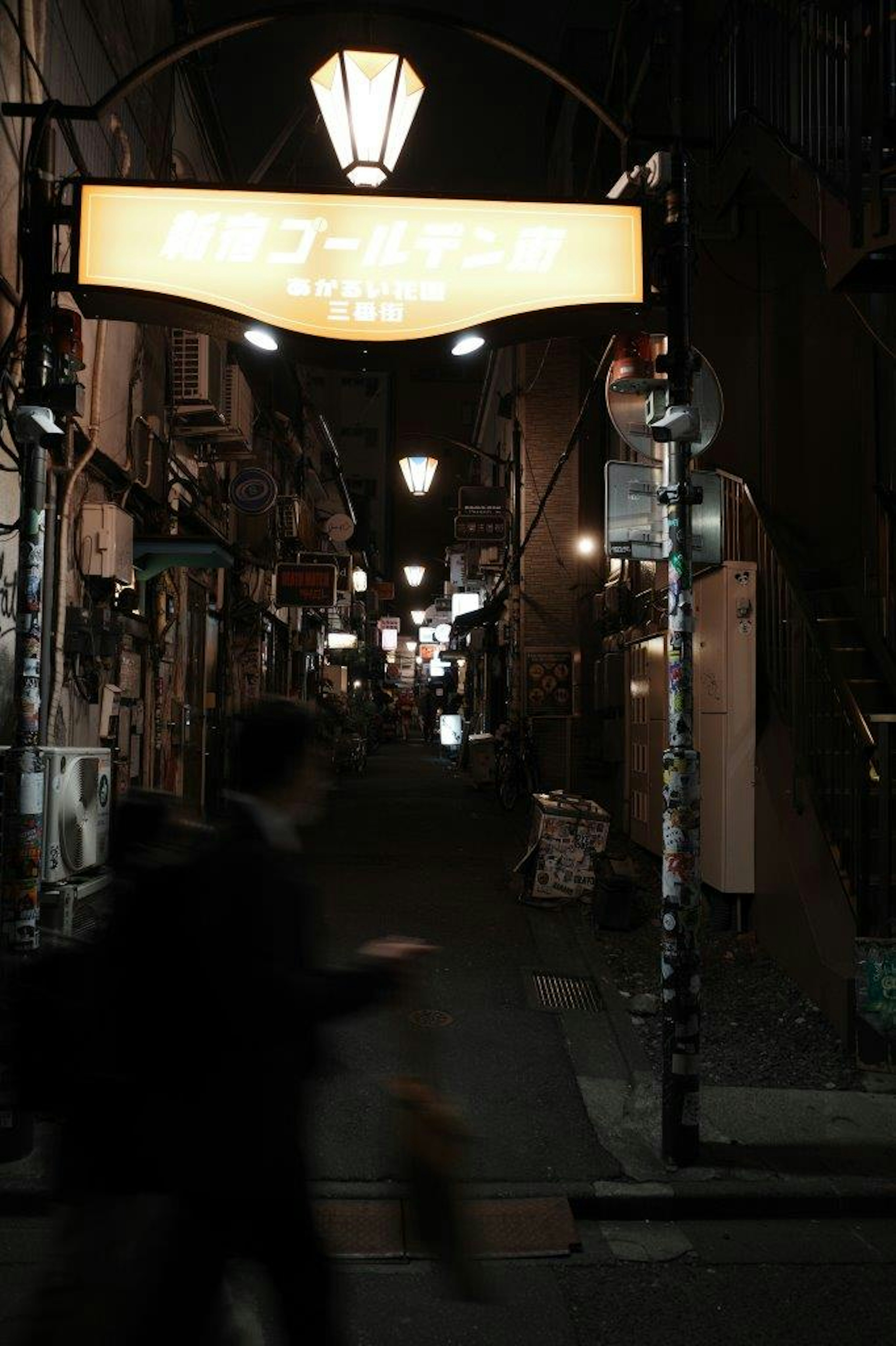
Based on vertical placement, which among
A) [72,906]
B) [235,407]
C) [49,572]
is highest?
[235,407]

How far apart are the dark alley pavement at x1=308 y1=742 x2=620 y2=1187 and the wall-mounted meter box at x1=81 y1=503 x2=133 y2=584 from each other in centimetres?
375

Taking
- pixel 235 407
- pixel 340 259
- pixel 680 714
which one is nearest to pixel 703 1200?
pixel 680 714

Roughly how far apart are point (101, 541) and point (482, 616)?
60.3 ft

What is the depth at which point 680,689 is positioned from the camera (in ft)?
18.1

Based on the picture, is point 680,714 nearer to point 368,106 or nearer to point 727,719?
point 727,719

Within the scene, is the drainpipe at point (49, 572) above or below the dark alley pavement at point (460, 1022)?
above

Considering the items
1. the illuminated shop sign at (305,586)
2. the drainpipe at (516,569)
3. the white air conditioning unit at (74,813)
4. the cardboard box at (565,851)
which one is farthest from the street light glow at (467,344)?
the drainpipe at (516,569)

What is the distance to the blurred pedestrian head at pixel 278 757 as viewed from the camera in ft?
9.82

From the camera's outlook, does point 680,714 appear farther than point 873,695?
No

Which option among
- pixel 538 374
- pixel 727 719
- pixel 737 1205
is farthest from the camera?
pixel 538 374

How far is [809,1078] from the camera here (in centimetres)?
641

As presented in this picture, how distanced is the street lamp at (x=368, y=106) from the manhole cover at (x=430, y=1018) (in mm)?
5655

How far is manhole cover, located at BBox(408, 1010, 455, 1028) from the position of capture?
723cm

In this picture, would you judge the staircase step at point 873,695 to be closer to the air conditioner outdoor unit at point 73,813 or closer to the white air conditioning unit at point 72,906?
the air conditioner outdoor unit at point 73,813
